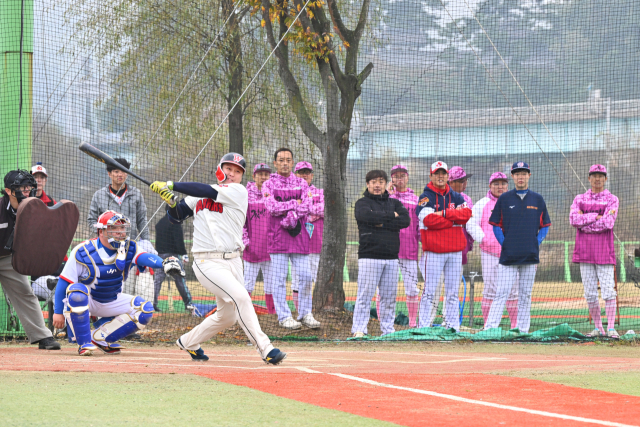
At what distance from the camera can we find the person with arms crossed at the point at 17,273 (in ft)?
26.5

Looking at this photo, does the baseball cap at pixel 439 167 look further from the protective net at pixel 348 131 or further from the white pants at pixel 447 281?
the white pants at pixel 447 281

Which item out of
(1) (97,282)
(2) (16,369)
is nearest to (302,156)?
(1) (97,282)

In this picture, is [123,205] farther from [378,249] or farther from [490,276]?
[490,276]

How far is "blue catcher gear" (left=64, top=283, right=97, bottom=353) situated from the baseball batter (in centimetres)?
122

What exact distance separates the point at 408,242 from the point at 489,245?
120 centimetres

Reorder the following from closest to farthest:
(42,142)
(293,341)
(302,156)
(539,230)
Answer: (293,341) < (539,230) < (42,142) < (302,156)

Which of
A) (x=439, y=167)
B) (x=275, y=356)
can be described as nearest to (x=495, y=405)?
(x=275, y=356)

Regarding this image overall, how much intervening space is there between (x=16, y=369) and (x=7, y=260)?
254 centimetres

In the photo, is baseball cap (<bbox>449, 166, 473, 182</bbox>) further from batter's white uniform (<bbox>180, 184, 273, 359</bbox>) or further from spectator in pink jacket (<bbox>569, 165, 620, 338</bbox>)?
batter's white uniform (<bbox>180, 184, 273, 359</bbox>)

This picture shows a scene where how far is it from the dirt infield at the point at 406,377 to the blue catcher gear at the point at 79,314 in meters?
0.22

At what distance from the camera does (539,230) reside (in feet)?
32.4

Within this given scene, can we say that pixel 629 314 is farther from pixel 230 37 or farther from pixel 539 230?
pixel 230 37

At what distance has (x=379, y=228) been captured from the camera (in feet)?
30.3

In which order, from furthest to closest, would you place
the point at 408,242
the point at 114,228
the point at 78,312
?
the point at 408,242
the point at 114,228
the point at 78,312
